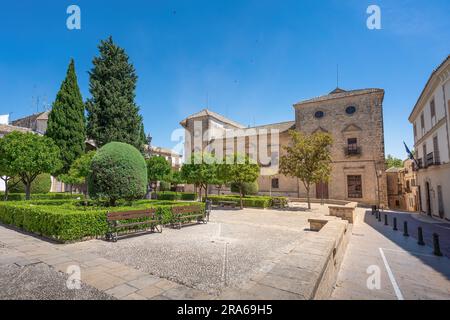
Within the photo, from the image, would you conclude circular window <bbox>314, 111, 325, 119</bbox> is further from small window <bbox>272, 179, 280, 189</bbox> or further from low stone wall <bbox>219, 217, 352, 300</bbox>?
low stone wall <bbox>219, 217, 352, 300</bbox>

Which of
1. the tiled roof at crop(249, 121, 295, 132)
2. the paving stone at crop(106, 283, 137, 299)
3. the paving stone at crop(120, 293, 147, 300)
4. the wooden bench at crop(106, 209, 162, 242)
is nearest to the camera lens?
the paving stone at crop(120, 293, 147, 300)

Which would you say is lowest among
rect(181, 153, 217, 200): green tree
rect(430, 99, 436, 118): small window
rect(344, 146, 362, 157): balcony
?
rect(181, 153, 217, 200): green tree

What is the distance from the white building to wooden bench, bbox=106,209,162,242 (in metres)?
17.2

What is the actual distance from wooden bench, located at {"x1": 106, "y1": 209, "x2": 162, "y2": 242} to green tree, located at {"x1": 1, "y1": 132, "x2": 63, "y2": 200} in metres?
8.35

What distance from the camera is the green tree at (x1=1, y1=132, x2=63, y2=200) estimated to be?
487 inches

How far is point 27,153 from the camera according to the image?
12.5 metres

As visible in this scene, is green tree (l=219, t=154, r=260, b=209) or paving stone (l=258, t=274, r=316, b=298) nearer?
paving stone (l=258, t=274, r=316, b=298)

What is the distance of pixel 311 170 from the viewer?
19.0m

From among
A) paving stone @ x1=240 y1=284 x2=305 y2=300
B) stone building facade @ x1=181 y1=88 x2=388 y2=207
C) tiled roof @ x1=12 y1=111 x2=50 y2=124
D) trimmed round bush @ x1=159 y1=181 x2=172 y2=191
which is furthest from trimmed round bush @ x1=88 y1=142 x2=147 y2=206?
tiled roof @ x1=12 y1=111 x2=50 y2=124

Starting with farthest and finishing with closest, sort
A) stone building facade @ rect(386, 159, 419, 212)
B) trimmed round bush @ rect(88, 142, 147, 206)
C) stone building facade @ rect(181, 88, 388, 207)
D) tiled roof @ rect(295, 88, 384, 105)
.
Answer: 1. stone building facade @ rect(386, 159, 419, 212)
2. tiled roof @ rect(295, 88, 384, 105)
3. stone building facade @ rect(181, 88, 388, 207)
4. trimmed round bush @ rect(88, 142, 147, 206)

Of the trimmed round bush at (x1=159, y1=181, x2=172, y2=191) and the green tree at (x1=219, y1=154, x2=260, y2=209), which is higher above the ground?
the green tree at (x1=219, y1=154, x2=260, y2=209)

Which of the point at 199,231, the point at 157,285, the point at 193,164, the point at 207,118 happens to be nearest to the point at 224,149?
the point at 207,118

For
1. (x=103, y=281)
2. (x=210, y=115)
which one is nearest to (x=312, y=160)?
(x=103, y=281)
